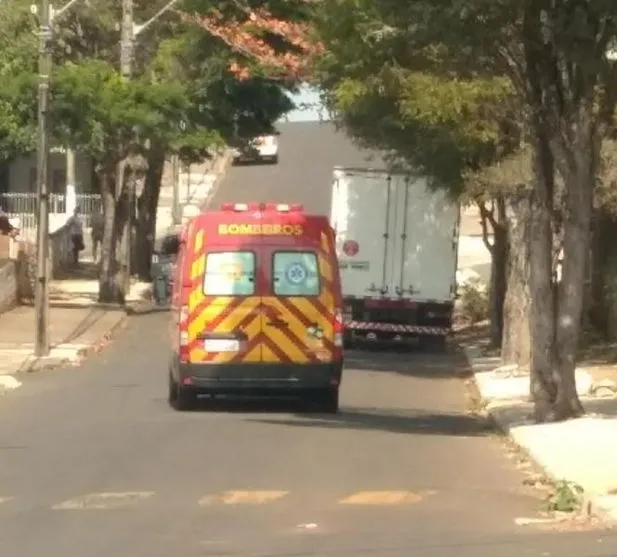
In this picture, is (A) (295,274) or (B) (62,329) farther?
(B) (62,329)

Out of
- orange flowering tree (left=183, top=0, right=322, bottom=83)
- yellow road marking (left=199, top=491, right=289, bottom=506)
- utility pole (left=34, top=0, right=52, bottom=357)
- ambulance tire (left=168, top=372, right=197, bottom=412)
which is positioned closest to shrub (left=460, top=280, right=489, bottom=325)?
orange flowering tree (left=183, top=0, right=322, bottom=83)

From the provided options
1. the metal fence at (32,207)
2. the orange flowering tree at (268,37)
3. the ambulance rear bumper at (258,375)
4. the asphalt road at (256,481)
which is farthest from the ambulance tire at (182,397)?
the metal fence at (32,207)

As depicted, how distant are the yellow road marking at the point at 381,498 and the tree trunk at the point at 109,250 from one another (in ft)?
92.3

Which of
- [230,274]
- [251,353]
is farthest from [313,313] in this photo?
[230,274]

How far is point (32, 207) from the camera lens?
5631cm

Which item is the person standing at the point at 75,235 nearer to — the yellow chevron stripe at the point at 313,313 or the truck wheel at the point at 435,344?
the truck wheel at the point at 435,344

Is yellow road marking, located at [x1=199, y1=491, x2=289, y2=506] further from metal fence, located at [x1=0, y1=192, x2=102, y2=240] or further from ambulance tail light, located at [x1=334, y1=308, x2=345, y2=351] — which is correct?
metal fence, located at [x1=0, y1=192, x2=102, y2=240]

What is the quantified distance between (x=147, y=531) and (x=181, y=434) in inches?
237

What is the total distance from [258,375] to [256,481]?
5.85 meters

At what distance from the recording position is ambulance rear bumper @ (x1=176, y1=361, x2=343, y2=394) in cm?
1884

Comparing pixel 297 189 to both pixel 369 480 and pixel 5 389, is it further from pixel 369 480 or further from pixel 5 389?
pixel 369 480

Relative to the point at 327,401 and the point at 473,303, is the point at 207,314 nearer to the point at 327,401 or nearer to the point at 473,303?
the point at 327,401

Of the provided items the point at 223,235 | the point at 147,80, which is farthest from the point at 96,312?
the point at 223,235

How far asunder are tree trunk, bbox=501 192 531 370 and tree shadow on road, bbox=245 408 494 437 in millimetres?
5261
